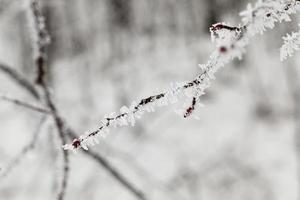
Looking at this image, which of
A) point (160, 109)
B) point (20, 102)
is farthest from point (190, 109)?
point (160, 109)

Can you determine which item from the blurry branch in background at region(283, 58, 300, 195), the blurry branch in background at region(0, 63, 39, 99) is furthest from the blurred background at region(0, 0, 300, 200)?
the blurry branch in background at region(0, 63, 39, 99)

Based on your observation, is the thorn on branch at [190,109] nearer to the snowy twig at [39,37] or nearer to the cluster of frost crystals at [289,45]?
the cluster of frost crystals at [289,45]

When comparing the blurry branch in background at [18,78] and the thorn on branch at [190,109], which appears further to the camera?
the blurry branch in background at [18,78]

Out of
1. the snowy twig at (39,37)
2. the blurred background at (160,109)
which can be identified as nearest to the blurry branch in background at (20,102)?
the snowy twig at (39,37)

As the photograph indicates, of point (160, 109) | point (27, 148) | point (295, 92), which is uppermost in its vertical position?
point (295, 92)

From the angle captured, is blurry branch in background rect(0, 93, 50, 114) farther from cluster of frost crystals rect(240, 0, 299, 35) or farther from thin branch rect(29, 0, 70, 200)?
cluster of frost crystals rect(240, 0, 299, 35)

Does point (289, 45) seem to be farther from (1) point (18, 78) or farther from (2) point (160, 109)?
(2) point (160, 109)
